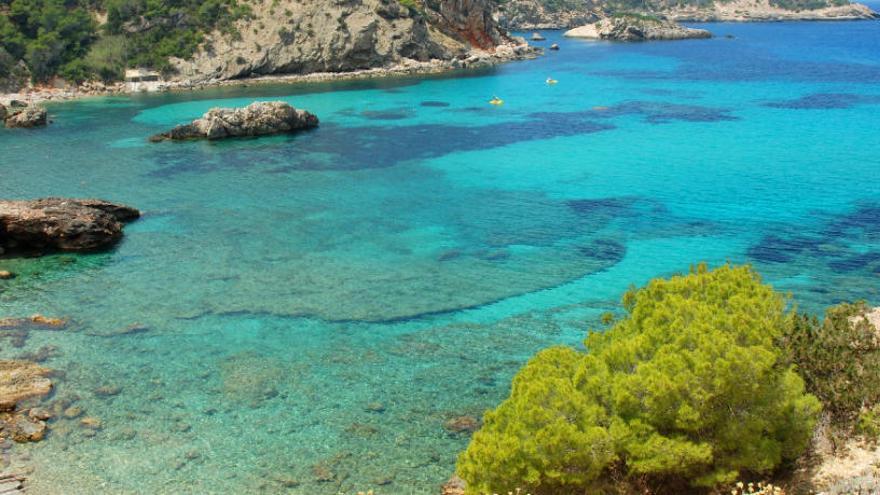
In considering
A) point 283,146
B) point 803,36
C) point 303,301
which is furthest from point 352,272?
point 803,36

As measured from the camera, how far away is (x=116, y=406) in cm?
2041

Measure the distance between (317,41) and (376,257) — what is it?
224 feet

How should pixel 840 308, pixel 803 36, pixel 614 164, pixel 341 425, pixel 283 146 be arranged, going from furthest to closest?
pixel 803 36 → pixel 283 146 → pixel 614 164 → pixel 341 425 → pixel 840 308

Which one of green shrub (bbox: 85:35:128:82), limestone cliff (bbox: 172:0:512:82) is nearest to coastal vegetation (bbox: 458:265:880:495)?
limestone cliff (bbox: 172:0:512:82)

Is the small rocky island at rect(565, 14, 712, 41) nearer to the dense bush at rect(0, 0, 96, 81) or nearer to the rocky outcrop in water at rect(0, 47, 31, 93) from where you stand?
the dense bush at rect(0, 0, 96, 81)

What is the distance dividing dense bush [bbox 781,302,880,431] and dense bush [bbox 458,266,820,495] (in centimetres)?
106

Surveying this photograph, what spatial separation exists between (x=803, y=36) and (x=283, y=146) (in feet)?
429

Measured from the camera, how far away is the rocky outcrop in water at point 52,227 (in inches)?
1283

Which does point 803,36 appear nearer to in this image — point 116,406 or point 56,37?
point 56,37

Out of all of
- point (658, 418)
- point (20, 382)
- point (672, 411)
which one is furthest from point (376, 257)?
point (672, 411)

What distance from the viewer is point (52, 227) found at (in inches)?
1292

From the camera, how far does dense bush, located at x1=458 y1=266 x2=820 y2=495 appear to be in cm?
1252

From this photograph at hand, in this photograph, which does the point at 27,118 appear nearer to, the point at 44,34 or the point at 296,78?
the point at 44,34

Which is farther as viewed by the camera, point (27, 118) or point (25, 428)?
point (27, 118)
